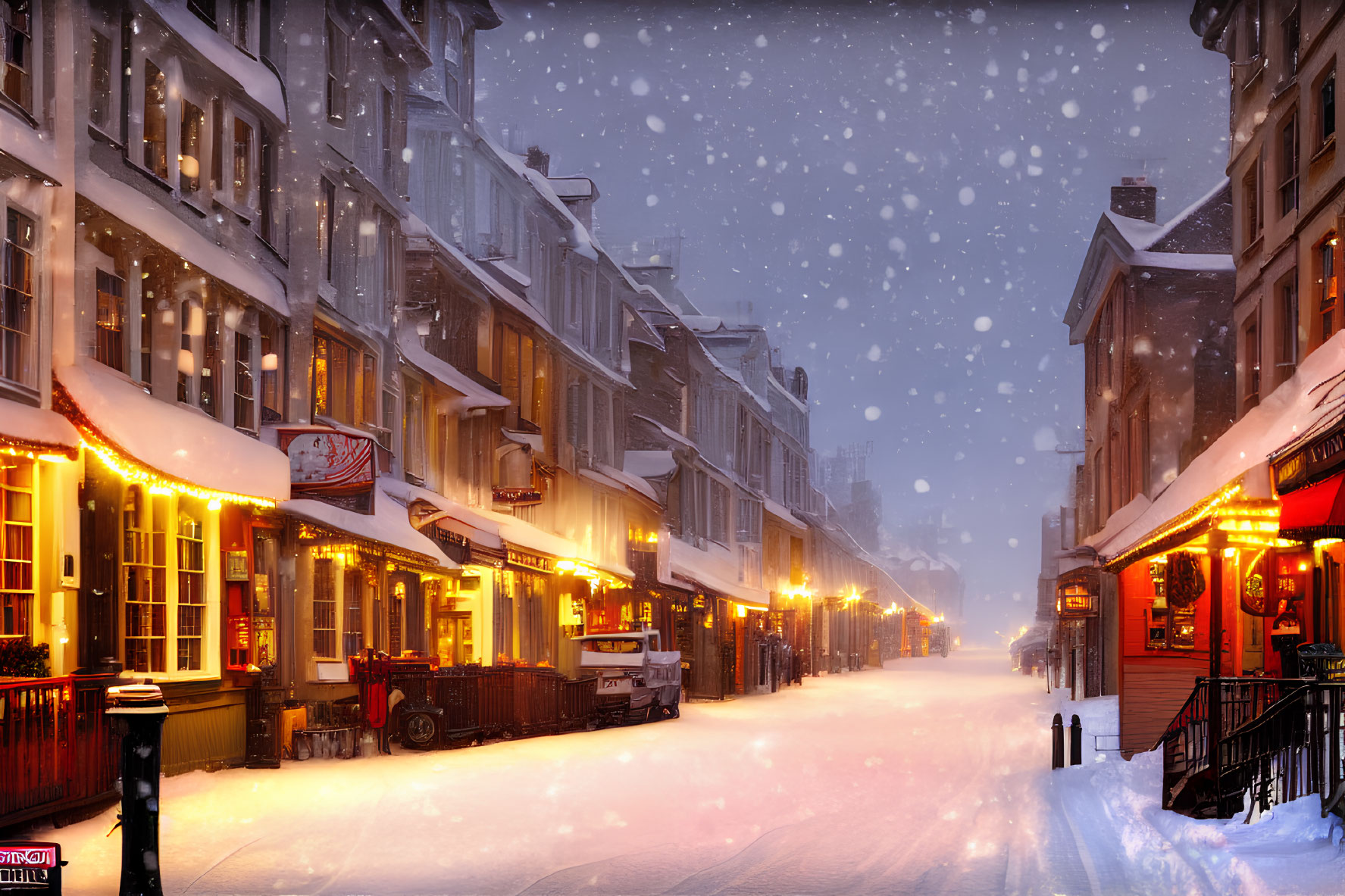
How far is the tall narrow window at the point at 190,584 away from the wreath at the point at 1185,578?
483 inches

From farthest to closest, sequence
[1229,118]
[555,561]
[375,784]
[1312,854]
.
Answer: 1. [555,561]
2. [1229,118]
3. [375,784]
4. [1312,854]

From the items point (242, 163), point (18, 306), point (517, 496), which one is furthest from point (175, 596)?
point (517, 496)

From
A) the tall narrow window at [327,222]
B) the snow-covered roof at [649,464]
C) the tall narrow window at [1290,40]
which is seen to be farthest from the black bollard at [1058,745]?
the snow-covered roof at [649,464]

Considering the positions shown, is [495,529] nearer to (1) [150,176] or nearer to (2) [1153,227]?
(1) [150,176]

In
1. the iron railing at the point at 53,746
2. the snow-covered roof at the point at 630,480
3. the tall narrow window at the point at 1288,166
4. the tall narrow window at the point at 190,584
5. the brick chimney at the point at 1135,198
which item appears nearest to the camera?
the iron railing at the point at 53,746

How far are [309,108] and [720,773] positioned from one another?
38.4 ft

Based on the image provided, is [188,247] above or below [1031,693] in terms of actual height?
above

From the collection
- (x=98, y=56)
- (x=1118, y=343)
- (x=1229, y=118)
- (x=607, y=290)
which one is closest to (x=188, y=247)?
(x=98, y=56)

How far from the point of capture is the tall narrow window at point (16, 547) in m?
13.5

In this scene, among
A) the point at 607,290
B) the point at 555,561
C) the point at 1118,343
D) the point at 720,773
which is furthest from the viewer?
the point at 607,290

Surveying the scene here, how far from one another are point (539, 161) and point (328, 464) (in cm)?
2484

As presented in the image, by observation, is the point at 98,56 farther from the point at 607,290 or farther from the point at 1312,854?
the point at 607,290

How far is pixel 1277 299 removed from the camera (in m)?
21.8

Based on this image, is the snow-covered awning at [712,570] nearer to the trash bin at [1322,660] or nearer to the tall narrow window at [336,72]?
the tall narrow window at [336,72]
